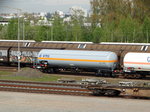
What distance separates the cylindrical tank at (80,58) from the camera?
126 ft

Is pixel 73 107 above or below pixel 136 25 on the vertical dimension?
below

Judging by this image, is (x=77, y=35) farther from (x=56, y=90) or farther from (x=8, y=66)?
(x=56, y=90)

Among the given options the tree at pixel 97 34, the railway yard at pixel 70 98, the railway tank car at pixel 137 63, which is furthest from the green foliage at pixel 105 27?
the railway yard at pixel 70 98

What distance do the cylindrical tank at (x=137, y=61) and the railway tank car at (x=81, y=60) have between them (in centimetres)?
177

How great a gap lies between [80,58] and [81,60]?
0.30 meters

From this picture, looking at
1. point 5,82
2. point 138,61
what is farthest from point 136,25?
point 5,82

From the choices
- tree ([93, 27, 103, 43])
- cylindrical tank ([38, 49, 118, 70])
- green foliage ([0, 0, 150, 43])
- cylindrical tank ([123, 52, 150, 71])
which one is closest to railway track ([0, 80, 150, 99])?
cylindrical tank ([38, 49, 118, 70])

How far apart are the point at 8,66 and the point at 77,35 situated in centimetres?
2925

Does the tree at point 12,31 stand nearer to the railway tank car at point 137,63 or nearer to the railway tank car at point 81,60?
the railway tank car at point 81,60

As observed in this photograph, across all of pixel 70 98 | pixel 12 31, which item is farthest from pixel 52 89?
pixel 12 31

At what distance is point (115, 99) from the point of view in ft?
75.5

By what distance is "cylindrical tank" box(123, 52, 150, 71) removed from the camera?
36.4 metres

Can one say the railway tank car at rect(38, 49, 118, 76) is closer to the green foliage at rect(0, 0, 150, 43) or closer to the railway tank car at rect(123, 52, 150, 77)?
the railway tank car at rect(123, 52, 150, 77)

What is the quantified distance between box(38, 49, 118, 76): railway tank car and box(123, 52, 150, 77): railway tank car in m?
1.78
